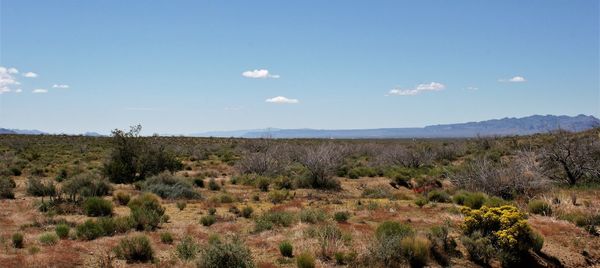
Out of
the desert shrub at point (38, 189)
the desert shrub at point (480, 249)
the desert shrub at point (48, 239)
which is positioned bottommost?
the desert shrub at point (480, 249)

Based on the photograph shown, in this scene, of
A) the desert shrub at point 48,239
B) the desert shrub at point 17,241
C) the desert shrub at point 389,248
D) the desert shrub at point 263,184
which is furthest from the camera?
the desert shrub at point 263,184

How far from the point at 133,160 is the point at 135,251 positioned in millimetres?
17406

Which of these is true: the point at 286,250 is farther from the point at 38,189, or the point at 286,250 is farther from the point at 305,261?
the point at 38,189

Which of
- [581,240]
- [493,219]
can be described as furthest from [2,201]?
[581,240]

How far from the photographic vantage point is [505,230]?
12.2m

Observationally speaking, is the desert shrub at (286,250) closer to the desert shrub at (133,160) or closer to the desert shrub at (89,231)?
the desert shrub at (89,231)

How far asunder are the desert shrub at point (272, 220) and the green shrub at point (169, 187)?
22.5 feet

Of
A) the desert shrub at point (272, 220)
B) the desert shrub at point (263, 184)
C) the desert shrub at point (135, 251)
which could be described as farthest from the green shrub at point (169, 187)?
the desert shrub at point (135, 251)

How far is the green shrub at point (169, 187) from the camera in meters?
21.0

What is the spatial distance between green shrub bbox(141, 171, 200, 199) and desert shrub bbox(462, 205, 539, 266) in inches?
474

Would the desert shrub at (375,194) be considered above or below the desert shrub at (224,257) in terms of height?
below

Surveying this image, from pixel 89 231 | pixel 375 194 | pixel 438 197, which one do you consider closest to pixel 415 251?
pixel 89 231

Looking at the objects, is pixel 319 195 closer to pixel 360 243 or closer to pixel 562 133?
pixel 360 243

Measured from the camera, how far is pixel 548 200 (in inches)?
700
